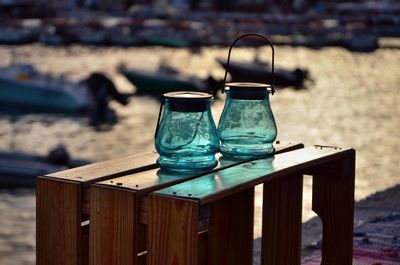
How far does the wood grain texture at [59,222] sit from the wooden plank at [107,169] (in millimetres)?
47

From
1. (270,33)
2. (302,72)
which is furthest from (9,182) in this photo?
(270,33)

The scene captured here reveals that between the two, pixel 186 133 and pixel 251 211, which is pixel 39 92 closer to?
pixel 251 211

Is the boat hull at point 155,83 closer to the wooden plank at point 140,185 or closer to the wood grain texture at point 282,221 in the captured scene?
the wood grain texture at point 282,221

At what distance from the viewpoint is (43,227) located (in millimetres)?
3426

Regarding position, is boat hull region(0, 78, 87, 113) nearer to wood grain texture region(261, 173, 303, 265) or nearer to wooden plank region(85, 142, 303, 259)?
wood grain texture region(261, 173, 303, 265)

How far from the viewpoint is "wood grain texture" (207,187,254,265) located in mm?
3855

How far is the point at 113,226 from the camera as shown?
10.7 feet

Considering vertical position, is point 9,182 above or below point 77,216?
below

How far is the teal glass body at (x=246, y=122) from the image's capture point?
392 centimetres

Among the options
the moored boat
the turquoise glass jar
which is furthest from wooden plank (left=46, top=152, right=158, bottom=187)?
the moored boat

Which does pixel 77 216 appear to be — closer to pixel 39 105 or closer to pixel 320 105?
pixel 39 105

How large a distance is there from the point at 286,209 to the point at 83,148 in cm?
1135

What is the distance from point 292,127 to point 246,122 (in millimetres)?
15250

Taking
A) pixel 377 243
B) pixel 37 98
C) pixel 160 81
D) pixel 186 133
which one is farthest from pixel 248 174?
pixel 160 81
